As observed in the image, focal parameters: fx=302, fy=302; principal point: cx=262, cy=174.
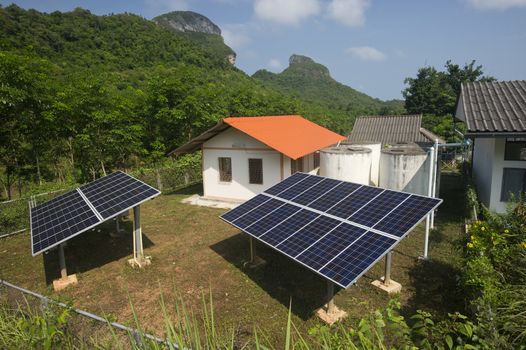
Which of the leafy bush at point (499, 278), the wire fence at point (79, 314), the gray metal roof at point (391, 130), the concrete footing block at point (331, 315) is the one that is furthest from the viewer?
the gray metal roof at point (391, 130)

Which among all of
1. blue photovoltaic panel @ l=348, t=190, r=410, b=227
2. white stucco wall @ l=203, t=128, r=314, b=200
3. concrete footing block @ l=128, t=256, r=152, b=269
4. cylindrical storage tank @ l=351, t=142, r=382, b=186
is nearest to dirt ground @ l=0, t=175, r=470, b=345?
concrete footing block @ l=128, t=256, r=152, b=269

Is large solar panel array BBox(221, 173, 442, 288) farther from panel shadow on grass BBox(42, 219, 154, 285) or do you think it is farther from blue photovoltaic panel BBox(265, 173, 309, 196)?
panel shadow on grass BBox(42, 219, 154, 285)

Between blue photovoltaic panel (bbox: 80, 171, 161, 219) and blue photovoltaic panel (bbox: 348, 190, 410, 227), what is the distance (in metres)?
5.58

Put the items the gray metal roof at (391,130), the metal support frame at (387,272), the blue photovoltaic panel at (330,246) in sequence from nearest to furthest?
the blue photovoltaic panel at (330,246) → the metal support frame at (387,272) → the gray metal roof at (391,130)

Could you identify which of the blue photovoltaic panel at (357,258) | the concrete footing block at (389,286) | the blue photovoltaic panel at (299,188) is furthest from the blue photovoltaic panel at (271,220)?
the concrete footing block at (389,286)

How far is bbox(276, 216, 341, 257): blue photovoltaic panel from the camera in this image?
6.45m

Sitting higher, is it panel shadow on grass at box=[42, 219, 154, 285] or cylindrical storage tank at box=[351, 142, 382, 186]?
cylindrical storage tank at box=[351, 142, 382, 186]

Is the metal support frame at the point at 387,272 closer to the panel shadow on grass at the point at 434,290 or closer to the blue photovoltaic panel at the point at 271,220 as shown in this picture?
the panel shadow on grass at the point at 434,290

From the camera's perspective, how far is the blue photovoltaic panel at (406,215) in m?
6.11

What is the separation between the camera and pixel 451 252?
9141 mm

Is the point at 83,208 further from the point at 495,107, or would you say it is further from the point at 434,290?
the point at 495,107

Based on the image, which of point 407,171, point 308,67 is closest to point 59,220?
point 407,171

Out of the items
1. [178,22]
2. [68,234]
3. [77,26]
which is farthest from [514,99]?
[178,22]

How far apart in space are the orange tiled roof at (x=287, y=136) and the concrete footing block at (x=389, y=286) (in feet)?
23.0
